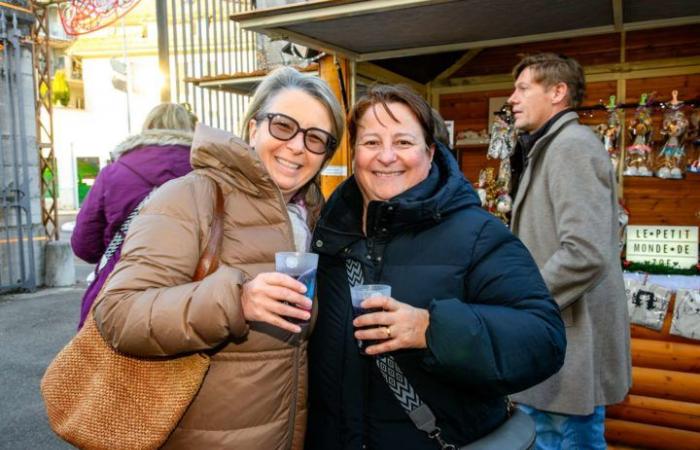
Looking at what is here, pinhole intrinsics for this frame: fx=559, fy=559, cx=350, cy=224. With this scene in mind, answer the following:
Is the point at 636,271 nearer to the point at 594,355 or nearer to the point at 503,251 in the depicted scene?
the point at 594,355

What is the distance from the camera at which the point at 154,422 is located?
4.98 feet

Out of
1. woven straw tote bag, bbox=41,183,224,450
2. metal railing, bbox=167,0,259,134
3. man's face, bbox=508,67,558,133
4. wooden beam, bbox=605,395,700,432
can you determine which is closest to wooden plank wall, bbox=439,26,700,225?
wooden beam, bbox=605,395,700,432

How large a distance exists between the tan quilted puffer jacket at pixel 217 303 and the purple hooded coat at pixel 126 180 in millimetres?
1236

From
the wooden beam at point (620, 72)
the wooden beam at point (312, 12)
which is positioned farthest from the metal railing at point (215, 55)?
the wooden beam at point (620, 72)

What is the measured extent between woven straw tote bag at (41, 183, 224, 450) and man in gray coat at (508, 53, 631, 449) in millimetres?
1593

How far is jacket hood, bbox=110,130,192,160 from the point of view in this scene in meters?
2.89

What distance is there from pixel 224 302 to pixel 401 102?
2.83 feet

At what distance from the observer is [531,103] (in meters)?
2.91

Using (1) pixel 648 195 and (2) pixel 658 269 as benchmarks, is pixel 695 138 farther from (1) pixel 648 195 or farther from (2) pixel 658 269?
(2) pixel 658 269

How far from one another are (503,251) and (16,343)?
6974 millimetres

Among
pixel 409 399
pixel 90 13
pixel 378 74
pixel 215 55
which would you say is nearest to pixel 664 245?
pixel 378 74

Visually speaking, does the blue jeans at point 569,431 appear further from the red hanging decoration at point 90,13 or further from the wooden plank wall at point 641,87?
the red hanging decoration at point 90,13

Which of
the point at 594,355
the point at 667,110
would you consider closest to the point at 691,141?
the point at 667,110

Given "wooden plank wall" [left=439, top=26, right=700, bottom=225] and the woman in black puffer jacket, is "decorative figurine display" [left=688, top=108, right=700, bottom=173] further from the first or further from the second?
the woman in black puffer jacket
